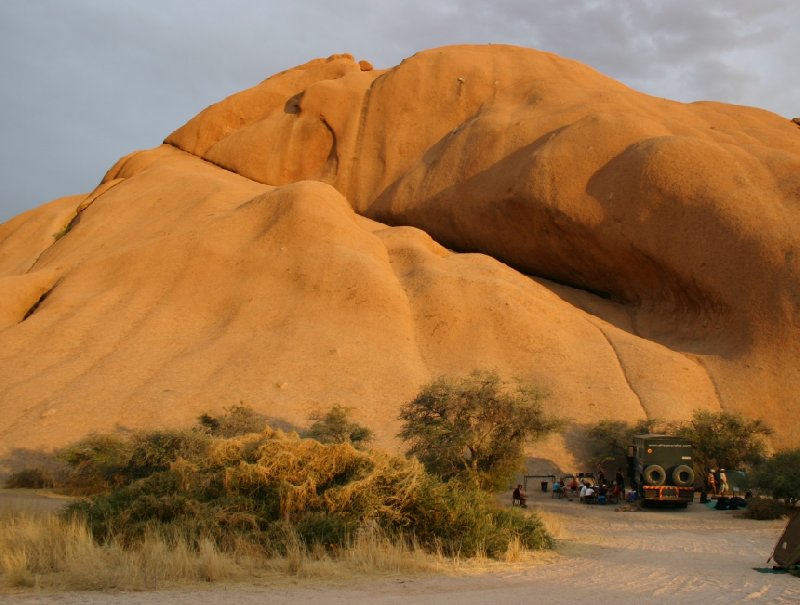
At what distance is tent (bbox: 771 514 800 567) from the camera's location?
1090 centimetres

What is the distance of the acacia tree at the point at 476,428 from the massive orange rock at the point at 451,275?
5.25 metres

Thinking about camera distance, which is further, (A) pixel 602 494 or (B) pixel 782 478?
(A) pixel 602 494

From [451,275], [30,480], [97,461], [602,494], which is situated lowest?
[602,494]

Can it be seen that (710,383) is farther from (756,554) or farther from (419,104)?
(419,104)

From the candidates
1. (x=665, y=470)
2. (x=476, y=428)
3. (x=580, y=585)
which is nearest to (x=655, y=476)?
(x=665, y=470)

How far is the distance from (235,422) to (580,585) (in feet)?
54.7

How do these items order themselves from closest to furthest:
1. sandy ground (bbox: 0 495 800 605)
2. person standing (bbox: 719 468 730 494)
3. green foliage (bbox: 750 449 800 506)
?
sandy ground (bbox: 0 495 800 605)
green foliage (bbox: 750 449 800 506)
person standing (bbox: 719 468 730 494)

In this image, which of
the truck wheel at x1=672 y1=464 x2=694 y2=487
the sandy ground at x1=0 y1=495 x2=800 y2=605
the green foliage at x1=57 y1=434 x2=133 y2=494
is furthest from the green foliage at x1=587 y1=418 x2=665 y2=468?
the green foliage at x1=57 y1=434 x2=133 y2=494

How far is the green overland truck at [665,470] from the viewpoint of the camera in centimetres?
2178

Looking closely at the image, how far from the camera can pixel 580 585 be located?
945 centimetres

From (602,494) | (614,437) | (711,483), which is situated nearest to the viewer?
(602,494)

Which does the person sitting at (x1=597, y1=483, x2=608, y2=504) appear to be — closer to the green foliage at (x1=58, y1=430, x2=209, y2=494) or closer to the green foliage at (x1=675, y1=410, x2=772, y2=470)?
the green foliage at (x1=675, y1=410, x2=772, y2=470)

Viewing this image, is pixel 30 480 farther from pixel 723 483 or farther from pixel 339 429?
pixel 723 483

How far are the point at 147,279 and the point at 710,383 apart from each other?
75.7 ft
